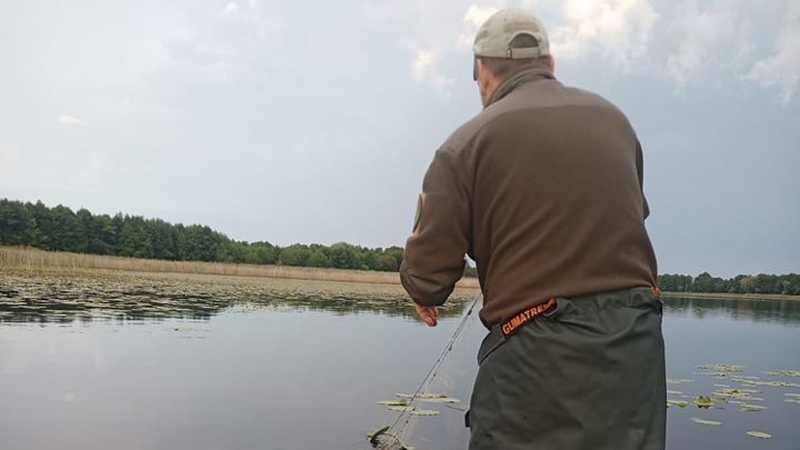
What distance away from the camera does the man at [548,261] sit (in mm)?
1514

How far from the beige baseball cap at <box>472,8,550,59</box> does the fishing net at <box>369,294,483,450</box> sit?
5.12 ft

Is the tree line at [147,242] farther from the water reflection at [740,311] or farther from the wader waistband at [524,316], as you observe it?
the wader waistband at [524,316]

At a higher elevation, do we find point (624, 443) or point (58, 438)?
point (624, 443)

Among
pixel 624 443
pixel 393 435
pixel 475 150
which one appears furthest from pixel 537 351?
pixel 393 435

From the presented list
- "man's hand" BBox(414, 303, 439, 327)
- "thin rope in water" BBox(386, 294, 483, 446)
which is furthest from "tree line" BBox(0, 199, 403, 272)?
"man's hand" BBox(414, 303, 439, 327)

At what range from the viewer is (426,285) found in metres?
1.75

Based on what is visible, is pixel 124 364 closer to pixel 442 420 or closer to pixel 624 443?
pixel 442 420

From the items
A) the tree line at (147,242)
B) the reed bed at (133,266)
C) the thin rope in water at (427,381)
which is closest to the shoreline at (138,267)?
the reed bed at (133,266)

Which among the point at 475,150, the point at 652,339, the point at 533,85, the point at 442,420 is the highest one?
the point at 533,85

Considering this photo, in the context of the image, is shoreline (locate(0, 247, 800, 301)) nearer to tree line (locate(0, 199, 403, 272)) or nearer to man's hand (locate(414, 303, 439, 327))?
tree line (locate(0, 199, 403, 272))

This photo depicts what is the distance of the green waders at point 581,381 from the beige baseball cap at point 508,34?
0.70 meters

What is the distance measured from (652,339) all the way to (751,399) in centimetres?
853

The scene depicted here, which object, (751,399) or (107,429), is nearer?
(107,429)

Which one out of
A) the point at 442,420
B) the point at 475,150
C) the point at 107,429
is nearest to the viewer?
the point at 475,150
